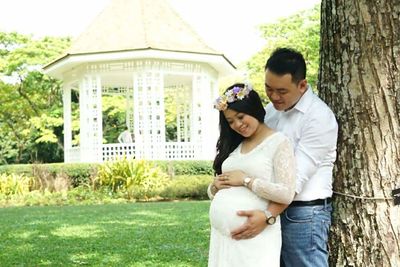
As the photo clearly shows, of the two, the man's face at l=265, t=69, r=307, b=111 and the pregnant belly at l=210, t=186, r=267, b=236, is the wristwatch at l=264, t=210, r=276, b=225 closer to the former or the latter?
the pregnant belly at l=210, t=186, r=267, b=236

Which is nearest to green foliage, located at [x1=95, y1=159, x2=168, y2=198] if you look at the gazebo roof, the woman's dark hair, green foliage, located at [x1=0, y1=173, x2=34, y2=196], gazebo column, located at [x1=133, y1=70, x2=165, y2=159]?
green foliage, located at [x1=0, y1=173, x2=34, y2=196]

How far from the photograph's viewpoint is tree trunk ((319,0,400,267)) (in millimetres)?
3252

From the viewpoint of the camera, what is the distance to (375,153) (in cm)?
Answer: 327

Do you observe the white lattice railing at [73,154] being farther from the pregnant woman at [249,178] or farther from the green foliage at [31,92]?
the pregnant woman at [249,178]

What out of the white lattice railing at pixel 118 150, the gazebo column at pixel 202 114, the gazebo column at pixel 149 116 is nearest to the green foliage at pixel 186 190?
the gazebo column at pixel 149 116

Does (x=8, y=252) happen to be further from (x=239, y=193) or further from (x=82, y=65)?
(x=82, y=65)

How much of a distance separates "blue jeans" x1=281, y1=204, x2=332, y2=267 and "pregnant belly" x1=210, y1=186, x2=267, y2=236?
0.17 metres

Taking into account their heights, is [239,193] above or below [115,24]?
below

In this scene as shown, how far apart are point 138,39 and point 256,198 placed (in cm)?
1624

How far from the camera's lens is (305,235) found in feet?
10.0

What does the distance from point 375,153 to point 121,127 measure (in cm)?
2853

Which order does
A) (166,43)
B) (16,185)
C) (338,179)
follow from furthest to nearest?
(166,43)
(16,185)
(338,179)

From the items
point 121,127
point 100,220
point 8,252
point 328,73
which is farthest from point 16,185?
point 121,127

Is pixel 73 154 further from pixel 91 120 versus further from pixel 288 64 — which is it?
pixel 288 64
